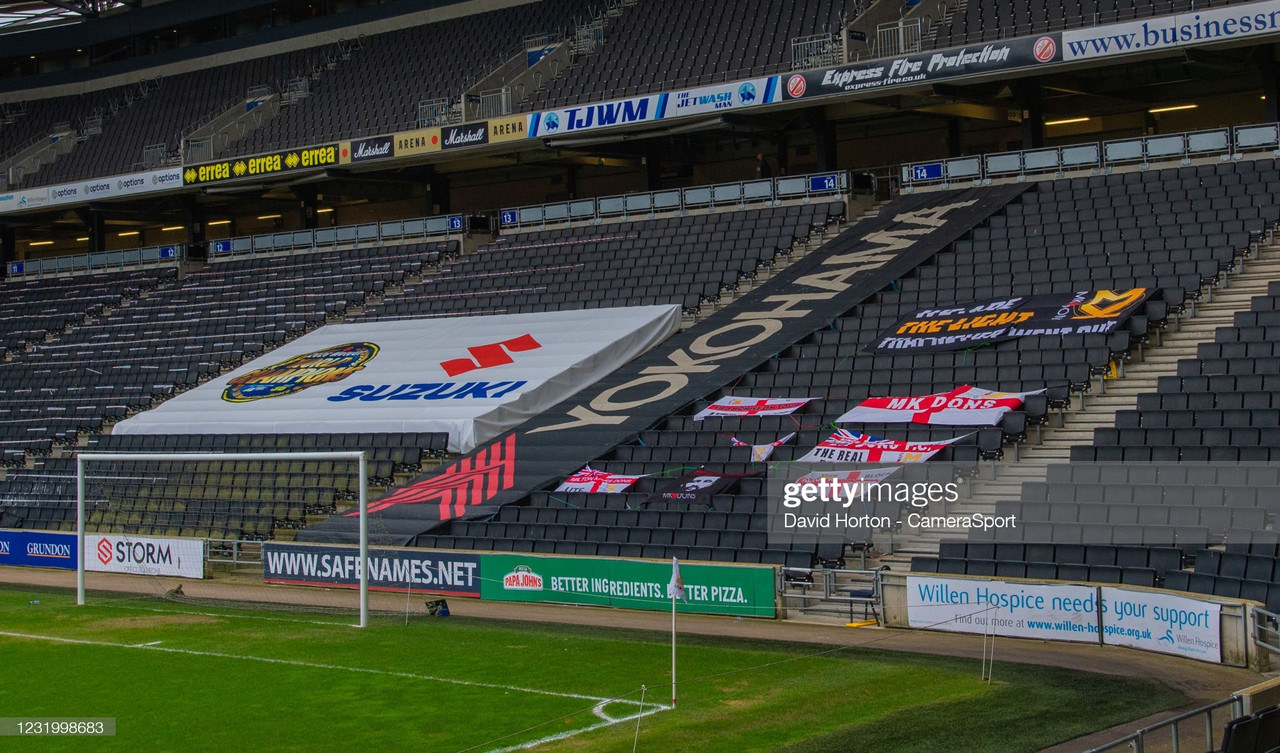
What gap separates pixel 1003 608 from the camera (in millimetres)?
17328

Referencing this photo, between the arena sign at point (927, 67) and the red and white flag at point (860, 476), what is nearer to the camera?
the red and white flag at point (860, 476)

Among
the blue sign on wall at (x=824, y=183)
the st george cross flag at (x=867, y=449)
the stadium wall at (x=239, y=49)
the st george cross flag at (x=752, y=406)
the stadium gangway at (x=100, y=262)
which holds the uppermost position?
the stadium wall at (x=239, y=49)

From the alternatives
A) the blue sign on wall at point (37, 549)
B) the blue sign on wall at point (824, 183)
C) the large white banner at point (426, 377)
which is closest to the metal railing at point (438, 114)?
the large white banner at point (426, 377)

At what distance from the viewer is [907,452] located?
2136cm

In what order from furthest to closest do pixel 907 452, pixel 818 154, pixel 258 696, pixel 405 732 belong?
pixel 818 154 → pixel 907 452 → pixel 258 696 → pixel 405 732

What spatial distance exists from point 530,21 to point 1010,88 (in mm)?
18276

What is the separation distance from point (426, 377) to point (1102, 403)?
16.0 metres

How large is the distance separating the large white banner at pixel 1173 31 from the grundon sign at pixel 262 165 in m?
22.1

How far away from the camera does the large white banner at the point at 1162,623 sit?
1514 centimetres

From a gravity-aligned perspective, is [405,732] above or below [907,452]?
below

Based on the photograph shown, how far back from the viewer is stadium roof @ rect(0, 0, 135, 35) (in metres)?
50.2

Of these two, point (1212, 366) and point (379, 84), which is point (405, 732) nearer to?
point (1212, 366)

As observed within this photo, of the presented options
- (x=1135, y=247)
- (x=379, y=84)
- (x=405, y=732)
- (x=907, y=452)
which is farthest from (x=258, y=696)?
(x=379, y=84)

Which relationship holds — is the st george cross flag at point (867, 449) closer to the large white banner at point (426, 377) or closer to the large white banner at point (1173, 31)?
the large white banner at point (426, 377)
